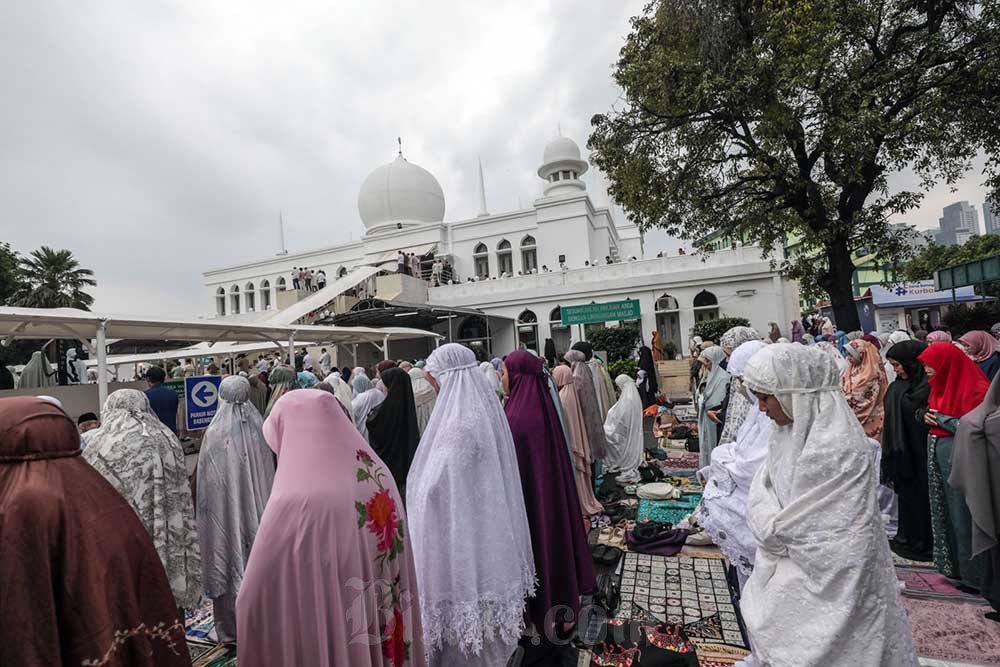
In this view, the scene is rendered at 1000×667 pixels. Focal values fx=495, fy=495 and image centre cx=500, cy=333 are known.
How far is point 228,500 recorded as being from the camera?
2979 mm

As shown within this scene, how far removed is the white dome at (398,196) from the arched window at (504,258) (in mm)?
6209

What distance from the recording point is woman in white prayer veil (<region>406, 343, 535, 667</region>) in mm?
2096

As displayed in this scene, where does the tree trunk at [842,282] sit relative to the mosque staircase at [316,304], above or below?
below

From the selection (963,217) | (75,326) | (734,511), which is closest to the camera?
(734,511)

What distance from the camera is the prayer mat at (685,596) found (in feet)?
8.87

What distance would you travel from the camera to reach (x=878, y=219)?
8078 millimetres

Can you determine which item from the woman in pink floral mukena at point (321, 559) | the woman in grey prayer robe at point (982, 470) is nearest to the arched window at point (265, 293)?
the woman in pink floral mukena at point (321, 559)

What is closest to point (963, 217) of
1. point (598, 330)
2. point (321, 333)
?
point (598, 330)

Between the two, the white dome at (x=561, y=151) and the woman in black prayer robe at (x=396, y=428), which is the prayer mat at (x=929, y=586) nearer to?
the woman in black prayer robe at (x=396, y=428)

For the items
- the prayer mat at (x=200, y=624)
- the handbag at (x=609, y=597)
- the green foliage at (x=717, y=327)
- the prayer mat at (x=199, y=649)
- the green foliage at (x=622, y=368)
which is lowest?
the prayer mat at (x=200, y=624)

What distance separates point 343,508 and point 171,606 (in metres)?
0.50

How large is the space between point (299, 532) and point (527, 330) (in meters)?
17.3

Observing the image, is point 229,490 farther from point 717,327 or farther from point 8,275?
point 8,275

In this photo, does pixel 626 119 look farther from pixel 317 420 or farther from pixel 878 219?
pixel 317 420
